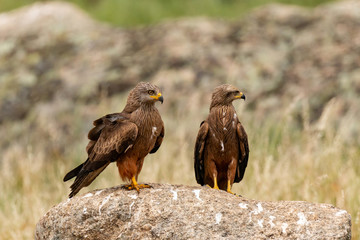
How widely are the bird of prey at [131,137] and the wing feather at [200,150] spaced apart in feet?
1.61

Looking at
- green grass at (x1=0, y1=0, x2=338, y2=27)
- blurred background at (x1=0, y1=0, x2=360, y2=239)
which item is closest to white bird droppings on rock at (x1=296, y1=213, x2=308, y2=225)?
blurred background at (x1=0, y1=0, x2=360, y2=239)

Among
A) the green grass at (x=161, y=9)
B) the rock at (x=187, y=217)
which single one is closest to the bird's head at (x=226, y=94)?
the rock at (x=187, y=217)

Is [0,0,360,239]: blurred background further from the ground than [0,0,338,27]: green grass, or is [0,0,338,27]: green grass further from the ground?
[0,0,338,27]: green grass

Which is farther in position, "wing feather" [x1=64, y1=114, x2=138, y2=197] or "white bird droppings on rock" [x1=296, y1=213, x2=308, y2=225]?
"wing feather" [x1=64, y1=114, x2=138, y2=197]

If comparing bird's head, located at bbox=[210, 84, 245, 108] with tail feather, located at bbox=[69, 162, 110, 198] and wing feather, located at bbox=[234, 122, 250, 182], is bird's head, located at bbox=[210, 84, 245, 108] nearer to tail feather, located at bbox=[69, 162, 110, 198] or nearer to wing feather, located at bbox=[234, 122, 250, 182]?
wing feather, located at bbox=[234, 122, 250, 182]

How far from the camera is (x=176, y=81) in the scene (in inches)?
416

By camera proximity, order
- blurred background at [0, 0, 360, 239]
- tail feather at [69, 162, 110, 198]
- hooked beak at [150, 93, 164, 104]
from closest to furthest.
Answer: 1. hooked beak at [150, 93, 164, 104]
2. tail feather at [69, 162, 110, 198]
3. blurred background at [0, 0, 360, 239]

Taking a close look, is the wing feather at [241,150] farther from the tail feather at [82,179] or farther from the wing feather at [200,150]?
the tail feather at [82,179]

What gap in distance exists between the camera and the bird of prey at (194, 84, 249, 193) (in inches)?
216

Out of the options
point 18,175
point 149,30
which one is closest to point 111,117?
point 18,175

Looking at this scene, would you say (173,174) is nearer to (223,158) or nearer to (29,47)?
(223,158)

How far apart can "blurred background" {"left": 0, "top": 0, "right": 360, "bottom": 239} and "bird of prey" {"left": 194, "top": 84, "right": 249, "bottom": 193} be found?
2.39 metres

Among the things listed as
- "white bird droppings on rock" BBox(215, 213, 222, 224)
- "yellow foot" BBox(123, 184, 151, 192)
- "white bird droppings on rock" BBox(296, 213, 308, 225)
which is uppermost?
"yellow foot" BBox(123, 184, 151, 192)

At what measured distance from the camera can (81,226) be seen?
16.3 feet
